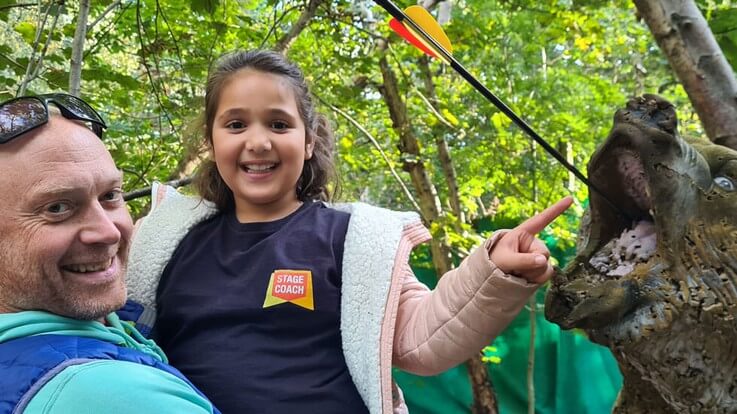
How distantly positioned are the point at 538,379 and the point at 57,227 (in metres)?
5.54

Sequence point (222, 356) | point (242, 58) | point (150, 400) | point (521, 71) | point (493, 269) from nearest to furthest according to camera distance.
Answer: point (150, 400) < point (493, 269) < point (222, 356) < point (242, 58) < point (521, 71)

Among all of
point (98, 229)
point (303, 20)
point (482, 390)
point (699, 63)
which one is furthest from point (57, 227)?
point (482, 390)

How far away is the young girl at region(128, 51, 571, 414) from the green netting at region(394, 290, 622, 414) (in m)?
4.26

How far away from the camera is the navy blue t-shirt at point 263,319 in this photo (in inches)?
62.1

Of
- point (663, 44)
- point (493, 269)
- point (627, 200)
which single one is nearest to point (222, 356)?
point (493, 269)

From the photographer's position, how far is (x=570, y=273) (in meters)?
1.03

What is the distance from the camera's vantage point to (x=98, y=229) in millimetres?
1162

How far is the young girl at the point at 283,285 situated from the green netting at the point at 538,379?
426 centimetres

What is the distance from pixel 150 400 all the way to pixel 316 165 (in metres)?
1.11

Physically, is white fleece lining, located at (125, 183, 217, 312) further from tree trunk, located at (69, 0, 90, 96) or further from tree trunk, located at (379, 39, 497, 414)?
tree trunk, located at (379, 39, 497, 414)

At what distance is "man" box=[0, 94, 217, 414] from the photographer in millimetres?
986

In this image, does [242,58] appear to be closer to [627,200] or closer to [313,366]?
[313,366]

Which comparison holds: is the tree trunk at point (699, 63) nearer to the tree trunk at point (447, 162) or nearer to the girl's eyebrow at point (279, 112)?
the girl's eyebrow at point (279, 112)

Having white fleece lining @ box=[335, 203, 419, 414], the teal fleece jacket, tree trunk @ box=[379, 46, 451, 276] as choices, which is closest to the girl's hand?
white fleece lining @ box=[335, 203, 419, 414]
